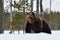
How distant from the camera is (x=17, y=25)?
4180 mm

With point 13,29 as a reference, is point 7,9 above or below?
above

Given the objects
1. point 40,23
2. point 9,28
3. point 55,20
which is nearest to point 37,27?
point 40,23

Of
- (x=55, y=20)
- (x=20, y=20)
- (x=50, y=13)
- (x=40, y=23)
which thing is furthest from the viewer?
(x=55, y=20)

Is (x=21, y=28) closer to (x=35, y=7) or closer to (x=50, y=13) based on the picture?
(x=35, y=7)

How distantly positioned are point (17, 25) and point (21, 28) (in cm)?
13

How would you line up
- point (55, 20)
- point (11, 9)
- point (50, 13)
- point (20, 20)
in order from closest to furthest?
point (20, 20) → point (11, 9) → point (50, 13) → point (55, 20)

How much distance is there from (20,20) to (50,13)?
2.02 meters

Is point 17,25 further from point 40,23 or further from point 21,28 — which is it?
point 40,23

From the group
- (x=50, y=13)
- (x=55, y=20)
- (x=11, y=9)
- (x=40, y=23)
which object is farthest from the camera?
(x=55, y=20)

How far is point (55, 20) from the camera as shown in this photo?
678cm

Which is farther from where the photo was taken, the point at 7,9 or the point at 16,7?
the point at 7,9

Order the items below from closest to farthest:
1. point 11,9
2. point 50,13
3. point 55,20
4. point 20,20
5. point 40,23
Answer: point 40,23 < point 20,20 < point 11,9 < point 50,13 < point 55,20

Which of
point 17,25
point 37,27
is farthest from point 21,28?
point 37,27

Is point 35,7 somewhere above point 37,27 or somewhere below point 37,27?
above
